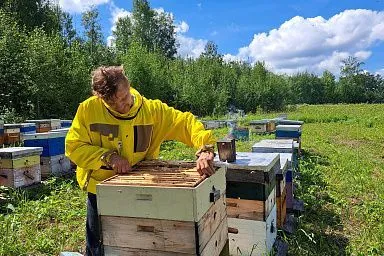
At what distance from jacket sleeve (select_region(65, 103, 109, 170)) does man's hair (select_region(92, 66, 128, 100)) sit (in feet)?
0.68

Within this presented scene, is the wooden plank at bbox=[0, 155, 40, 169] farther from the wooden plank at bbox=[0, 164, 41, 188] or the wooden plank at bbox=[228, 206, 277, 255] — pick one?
the wooden plank at bbox=[228, 206, 277, 255]

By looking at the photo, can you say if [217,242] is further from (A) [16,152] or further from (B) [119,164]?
(A) [16,152]

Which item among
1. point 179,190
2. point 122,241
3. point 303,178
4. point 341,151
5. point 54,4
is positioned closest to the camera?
point 179,190

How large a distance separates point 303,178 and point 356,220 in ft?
6.31

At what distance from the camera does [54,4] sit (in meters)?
31.1

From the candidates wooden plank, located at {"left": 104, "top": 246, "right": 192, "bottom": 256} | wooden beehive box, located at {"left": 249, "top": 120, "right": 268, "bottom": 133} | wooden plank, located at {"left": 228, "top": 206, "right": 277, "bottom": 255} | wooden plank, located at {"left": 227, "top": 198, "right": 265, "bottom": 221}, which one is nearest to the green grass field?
wooden plank, located at {"left": 228, "top": 206, "right": 277, "bottom": 255}

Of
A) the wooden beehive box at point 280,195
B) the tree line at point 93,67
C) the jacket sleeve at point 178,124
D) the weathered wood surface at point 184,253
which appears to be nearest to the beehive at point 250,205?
the wooden beehive box at point 280,195

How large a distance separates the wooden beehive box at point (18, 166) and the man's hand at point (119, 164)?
3943mm

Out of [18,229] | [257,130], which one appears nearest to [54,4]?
[257,130]

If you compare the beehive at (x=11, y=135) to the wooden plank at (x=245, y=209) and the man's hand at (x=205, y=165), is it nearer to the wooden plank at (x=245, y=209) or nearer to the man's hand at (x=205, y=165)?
the wooden plank at (x=245, y=209)

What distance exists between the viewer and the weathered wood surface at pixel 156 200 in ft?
6.40

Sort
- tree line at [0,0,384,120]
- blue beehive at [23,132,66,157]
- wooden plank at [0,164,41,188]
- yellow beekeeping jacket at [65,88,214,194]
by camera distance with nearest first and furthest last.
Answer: yellow beekeeping jacket at [65,88,214,194] → wooden plank at [0,164,41,188] → blue beehive at [23,132,66,157] → tree line at [0,0,384,120]

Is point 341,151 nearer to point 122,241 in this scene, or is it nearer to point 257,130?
point 257,130

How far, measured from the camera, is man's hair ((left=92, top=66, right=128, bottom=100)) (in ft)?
7.60
